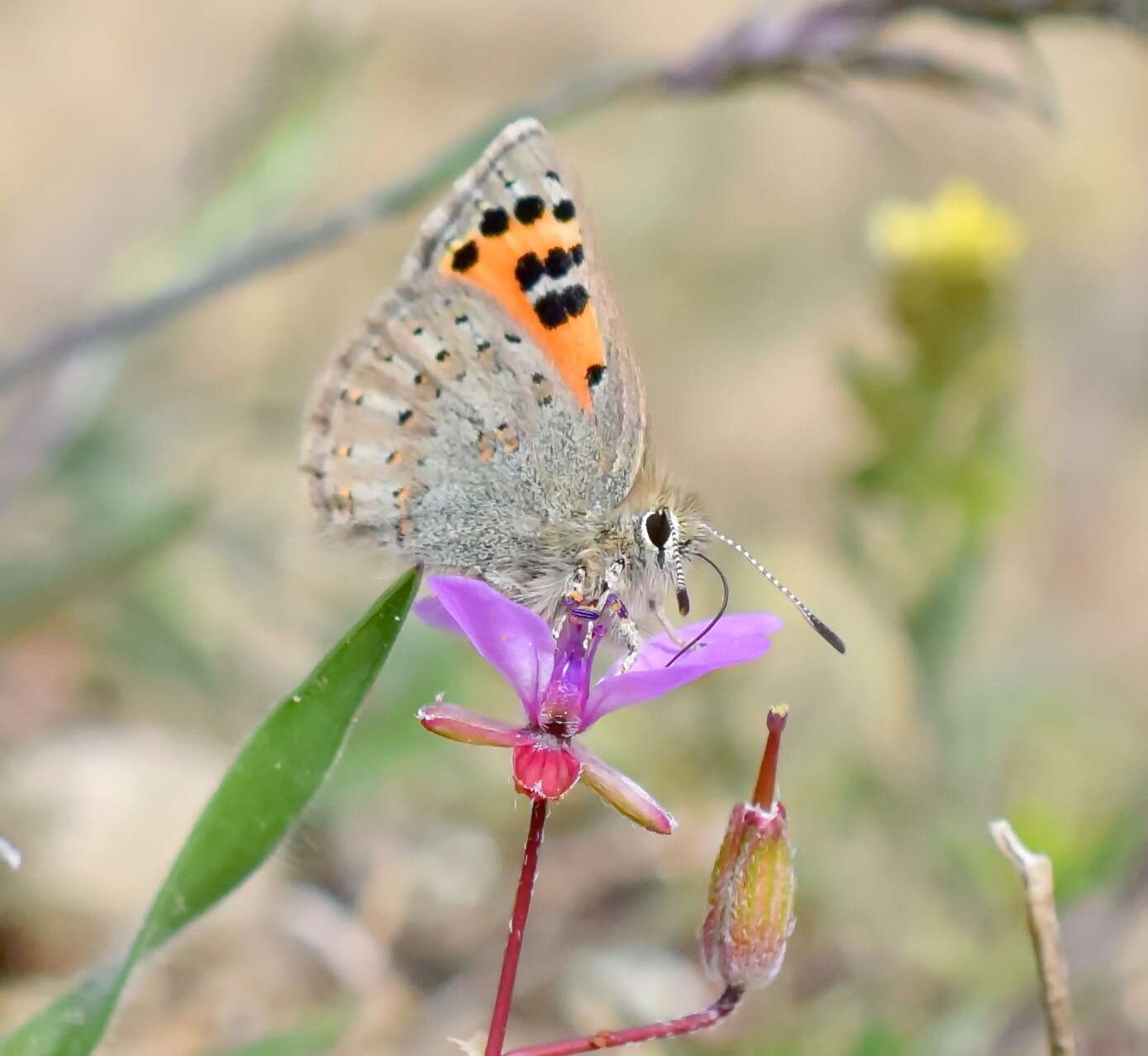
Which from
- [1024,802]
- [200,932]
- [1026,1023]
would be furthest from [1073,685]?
[200,932]

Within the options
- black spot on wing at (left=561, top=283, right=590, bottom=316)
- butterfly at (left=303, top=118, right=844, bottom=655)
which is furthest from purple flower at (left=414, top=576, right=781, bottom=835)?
black spot on wing at (left=561, top=283, right=590, bottom=316)

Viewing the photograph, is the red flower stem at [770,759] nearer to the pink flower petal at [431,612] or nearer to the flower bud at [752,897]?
the flower bud at [752,897]

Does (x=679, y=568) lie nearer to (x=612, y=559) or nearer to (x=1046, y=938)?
(x=612, y=559)

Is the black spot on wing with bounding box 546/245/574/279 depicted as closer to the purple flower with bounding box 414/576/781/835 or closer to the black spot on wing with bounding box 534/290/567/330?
the black spot on wing with bounding box 534/290/567/330

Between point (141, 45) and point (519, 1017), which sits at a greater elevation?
point (141, 45)

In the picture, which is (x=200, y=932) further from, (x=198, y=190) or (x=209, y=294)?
(x=198, y=190)

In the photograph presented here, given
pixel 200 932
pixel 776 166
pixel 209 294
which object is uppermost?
pixel 209 294

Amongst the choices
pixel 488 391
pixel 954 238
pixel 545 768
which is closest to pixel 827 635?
pixel 545 768

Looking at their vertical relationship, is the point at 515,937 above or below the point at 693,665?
below
